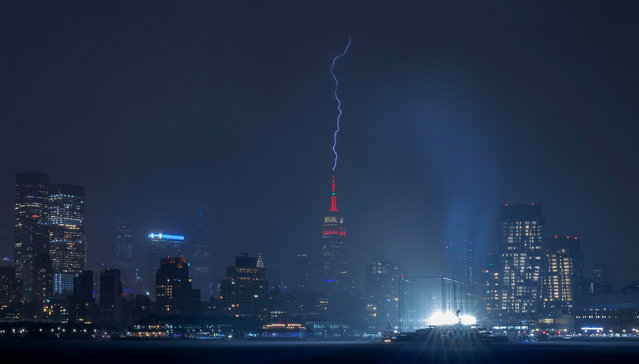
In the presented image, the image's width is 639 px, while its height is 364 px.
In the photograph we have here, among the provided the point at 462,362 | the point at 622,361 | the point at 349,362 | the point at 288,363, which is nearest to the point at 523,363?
the point at 462,362

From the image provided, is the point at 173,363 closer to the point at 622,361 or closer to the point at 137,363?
the point at 137,363

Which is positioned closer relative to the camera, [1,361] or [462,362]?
[462,362]

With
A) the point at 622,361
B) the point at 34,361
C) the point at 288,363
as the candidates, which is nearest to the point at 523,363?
the point at 622,361

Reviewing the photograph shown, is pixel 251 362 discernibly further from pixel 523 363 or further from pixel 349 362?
pixel 523 363

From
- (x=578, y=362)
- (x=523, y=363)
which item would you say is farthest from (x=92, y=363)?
(x=578, y=362)

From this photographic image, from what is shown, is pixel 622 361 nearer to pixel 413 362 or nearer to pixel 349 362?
pixel 413 362

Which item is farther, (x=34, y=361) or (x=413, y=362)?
(x=34, y=361)

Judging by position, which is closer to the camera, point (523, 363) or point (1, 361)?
point (523, 363)
